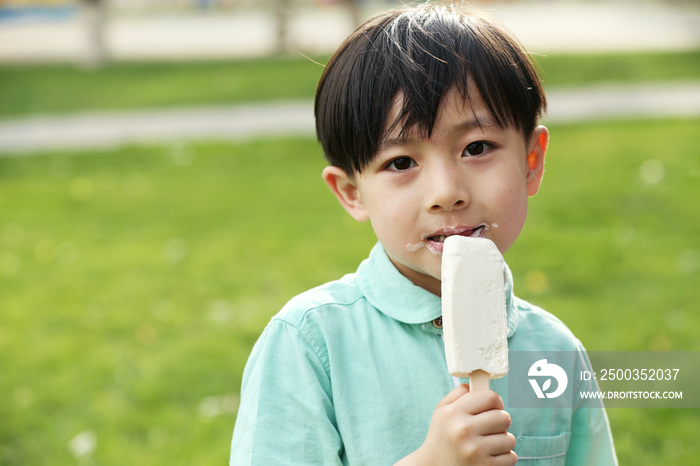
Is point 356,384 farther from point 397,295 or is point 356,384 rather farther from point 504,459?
point 504,459

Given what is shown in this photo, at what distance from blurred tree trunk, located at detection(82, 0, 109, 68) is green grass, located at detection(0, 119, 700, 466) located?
287 inches

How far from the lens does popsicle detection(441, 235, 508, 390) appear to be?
54.1 inches

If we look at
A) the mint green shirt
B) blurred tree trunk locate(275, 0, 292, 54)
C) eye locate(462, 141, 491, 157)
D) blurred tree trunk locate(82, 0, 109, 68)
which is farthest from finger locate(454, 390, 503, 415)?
blurred tree trunk locate(275, 0, 292, 54)

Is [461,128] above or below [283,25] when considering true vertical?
above

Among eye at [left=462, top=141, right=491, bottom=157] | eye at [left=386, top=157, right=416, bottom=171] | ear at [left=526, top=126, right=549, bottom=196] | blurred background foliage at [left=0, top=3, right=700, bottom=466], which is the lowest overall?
blurred background foliage at [left=0, top=3, right=700, bottom=466]

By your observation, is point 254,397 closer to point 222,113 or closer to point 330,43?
point 222,113

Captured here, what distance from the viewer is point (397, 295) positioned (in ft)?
5.25

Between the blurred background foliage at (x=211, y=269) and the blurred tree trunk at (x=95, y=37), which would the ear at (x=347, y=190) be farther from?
the blurred tree trunk at (x=95, y=37)

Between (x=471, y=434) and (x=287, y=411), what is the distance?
14.0 inches

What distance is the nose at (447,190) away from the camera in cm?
144

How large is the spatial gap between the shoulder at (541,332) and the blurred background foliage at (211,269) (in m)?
1.45

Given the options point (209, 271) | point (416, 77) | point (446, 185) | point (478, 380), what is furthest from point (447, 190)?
point (209, 271)

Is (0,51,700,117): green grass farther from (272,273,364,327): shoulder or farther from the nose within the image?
the nose

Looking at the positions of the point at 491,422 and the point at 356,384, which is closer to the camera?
the point at 491,422
